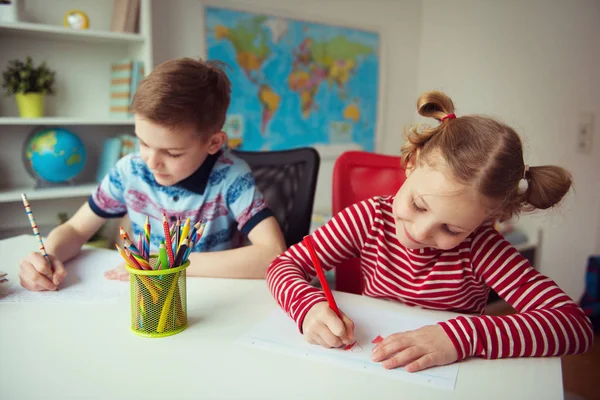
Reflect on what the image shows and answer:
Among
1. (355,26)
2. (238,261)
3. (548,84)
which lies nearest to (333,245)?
(238,261)

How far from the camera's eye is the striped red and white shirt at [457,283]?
76 cm

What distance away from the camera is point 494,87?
3070 mm

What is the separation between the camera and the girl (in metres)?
0.75

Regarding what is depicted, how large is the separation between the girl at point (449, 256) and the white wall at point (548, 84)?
5.47ft

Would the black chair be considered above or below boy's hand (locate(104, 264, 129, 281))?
above

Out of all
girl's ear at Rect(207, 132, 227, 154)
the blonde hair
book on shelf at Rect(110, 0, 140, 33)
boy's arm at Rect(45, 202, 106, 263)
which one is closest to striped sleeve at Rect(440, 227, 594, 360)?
the blonde hair

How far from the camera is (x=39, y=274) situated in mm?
973

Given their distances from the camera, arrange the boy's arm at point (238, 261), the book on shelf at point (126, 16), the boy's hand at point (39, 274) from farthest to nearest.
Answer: the book on shelf at point (126, 16), the boy's arm at point (238, 261), the boy's hand at point (39, 274)

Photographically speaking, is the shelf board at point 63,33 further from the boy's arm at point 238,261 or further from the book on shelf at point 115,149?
the boy's arm at point 238,261

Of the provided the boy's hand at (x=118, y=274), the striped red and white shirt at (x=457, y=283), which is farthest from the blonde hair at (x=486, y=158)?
the boy's hand at (x=118, y=274)

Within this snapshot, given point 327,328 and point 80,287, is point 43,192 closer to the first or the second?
point 80,287

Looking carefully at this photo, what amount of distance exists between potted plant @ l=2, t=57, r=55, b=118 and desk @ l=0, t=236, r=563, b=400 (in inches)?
62.6

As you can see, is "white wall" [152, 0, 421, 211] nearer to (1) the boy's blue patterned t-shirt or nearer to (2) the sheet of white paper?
(1) the boy's blue patterned t-shirt

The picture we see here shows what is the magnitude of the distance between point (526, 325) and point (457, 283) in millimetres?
201
